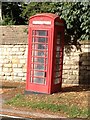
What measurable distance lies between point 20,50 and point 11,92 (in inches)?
121

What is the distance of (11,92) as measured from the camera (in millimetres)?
11672

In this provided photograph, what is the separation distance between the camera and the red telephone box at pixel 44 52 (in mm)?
10750

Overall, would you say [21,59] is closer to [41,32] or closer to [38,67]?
[38,67]

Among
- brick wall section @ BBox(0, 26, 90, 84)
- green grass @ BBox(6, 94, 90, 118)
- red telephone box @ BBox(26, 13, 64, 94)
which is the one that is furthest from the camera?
brick wall section @ BBox(0, 26, 90, 84)

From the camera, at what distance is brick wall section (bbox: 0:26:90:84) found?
13.5m

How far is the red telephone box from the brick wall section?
91.4 inches

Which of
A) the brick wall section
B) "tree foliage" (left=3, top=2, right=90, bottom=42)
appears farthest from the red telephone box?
the brick wall section

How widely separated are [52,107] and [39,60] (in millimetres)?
2232

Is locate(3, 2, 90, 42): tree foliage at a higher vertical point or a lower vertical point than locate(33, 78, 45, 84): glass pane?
higher

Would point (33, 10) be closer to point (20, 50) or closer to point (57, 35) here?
point (20, 50)

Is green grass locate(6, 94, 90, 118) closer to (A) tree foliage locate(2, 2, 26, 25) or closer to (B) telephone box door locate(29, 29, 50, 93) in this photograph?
(B) telephone box door locate(29, 29, 50, 93)

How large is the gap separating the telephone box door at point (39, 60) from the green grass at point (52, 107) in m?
0.81

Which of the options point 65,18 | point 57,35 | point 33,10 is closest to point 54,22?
point 57,35

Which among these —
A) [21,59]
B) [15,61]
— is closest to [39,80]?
[21,59]
